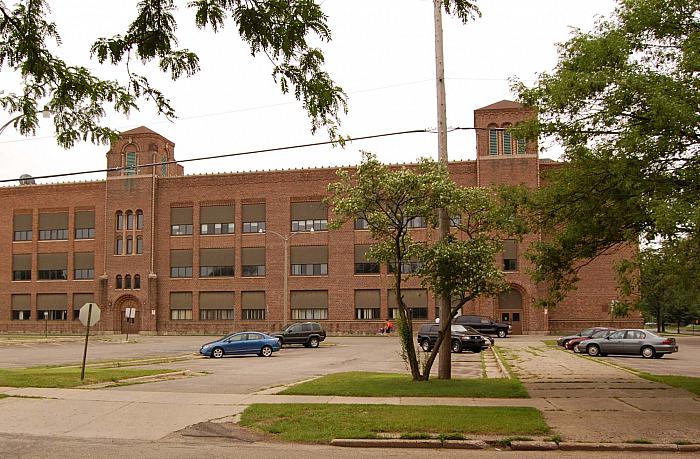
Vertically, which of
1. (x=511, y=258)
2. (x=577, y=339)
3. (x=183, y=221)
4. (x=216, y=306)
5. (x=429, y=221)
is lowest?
(x=577, y=339)

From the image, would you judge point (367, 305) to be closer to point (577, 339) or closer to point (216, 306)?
point (216, 306)

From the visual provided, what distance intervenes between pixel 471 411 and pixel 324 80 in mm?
8599

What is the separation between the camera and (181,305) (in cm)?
6944

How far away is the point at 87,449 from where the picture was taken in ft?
35.0

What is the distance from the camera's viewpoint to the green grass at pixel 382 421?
11625 mm

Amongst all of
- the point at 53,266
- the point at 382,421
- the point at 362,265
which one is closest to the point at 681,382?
the point at 382,421

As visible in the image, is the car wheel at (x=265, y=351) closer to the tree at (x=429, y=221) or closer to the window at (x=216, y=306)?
the tree at (x=429, y=221)

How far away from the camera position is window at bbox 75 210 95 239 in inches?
2844

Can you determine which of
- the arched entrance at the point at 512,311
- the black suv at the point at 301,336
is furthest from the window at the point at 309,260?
the black suv at the point at 301,336

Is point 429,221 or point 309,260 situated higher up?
point 309,260

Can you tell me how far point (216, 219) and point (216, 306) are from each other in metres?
8.63

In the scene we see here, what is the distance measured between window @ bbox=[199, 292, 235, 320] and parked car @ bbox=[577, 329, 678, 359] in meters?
40.7

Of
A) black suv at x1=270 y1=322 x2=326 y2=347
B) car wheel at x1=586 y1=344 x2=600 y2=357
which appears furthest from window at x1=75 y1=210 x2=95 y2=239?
car wheel at x1=586 y1=344 x2=600 y2=357

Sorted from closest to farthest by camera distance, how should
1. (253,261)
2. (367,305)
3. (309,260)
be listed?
1. (367,305)
2. (309,260)
3. (253,261)
